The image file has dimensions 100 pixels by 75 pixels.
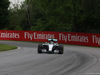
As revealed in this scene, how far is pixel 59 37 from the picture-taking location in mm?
37625

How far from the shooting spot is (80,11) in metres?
48.2

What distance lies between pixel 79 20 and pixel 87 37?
60.7 ft

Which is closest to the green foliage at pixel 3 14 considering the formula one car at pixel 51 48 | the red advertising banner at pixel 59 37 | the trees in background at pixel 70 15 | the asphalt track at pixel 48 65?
the red advertising banner at pixel 59 37

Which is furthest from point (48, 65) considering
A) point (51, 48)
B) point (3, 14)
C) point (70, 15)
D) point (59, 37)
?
point (70, 15)

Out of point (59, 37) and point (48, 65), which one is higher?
point (59, 37)

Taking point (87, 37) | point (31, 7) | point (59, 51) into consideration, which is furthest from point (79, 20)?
point (31, 7)

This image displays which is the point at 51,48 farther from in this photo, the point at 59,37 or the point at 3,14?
the point at 3,14

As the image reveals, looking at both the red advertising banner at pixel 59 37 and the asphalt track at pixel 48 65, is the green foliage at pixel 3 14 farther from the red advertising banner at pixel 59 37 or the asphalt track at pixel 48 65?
the asphalt track at pixel 48 65

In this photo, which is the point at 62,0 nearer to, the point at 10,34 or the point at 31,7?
the point at 10,34

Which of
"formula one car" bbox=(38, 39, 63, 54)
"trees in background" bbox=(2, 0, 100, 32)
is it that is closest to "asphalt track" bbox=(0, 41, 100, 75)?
"formula one car" bbox=(38, 39, 63, 54)

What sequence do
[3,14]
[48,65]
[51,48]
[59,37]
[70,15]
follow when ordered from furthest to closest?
1. [70,15]
2. [3,14]
3. [59,37]
4. [51,48]
5. [48,65]

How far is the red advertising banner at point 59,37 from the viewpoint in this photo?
3188 centimetres

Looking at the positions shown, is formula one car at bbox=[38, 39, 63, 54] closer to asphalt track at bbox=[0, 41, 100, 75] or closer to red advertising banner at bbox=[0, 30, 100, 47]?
asphalt track at bbox=[0, 41, 100, 75]

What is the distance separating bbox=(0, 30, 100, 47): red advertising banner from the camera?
3188cm
